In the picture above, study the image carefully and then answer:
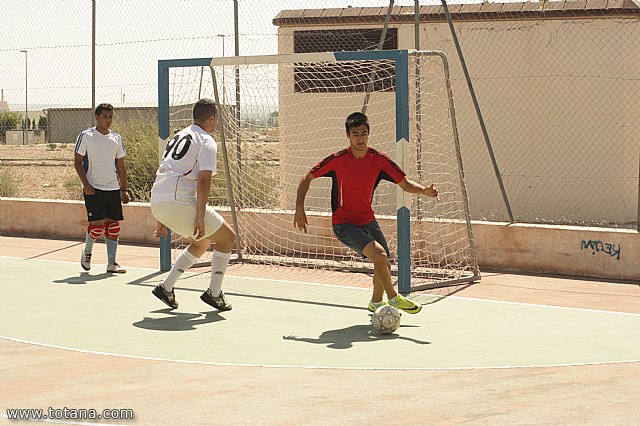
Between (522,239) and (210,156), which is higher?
(210,156)

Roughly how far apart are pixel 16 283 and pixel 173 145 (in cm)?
306

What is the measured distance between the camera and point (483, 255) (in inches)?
549

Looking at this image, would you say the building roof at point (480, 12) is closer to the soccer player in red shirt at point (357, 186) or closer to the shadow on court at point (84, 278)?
→ the shadow on court at point (84, 278)

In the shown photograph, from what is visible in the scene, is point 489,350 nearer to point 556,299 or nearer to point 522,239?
point 556,299

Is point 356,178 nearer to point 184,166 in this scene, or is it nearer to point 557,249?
point 184,166

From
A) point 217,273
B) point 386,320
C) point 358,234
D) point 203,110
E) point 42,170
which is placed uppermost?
point 203,110

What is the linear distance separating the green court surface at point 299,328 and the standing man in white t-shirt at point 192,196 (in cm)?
39

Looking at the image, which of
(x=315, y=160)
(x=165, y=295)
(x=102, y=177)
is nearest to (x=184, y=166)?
(x=165, y=295)

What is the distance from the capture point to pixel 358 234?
10398 millimetres

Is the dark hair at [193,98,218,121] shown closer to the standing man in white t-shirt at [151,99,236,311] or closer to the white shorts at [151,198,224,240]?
the standing man in white t-shirt at [151,99,236,311]

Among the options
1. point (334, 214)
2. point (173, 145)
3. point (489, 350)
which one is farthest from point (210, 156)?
point (489, 350)

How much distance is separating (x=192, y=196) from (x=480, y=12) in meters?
8.65

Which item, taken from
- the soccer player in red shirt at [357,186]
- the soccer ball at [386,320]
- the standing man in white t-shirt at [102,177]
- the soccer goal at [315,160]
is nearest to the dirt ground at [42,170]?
the soccer goal at [315,160]

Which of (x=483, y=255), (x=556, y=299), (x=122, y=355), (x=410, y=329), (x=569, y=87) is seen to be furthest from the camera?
(x=569, y=87)
